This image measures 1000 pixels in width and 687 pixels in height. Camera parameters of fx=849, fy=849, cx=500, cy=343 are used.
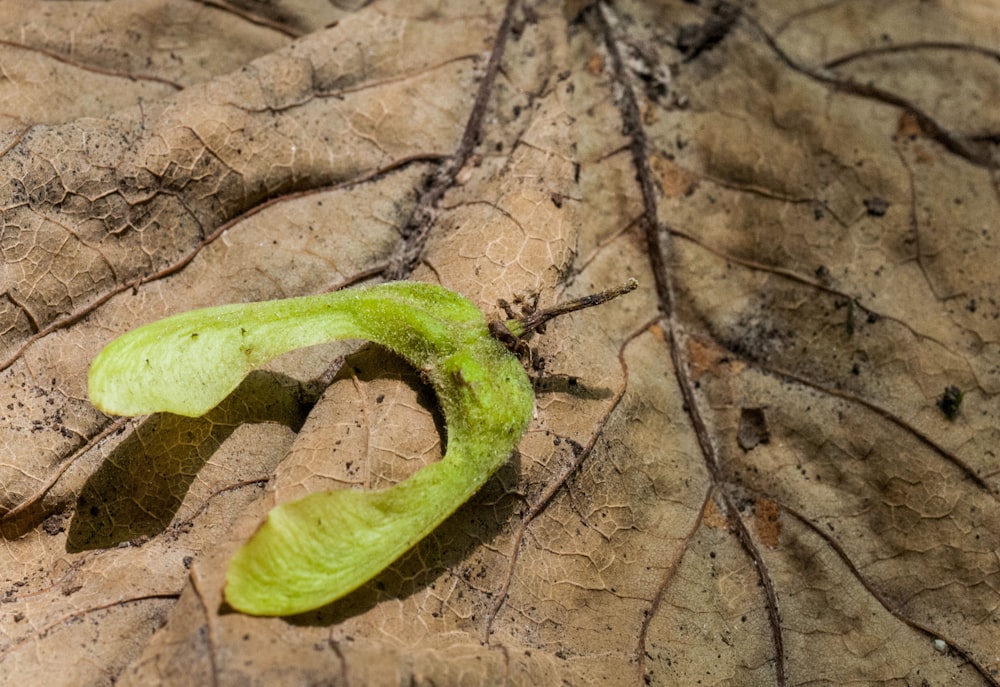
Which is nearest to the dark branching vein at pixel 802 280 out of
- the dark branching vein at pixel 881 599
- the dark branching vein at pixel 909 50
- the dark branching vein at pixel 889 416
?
the dark branching vein at pixel 889 416

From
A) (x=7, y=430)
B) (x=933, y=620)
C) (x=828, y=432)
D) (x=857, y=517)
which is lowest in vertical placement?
(x=7, y=430)

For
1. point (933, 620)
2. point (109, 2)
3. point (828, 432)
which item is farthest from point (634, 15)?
point (933, 620)

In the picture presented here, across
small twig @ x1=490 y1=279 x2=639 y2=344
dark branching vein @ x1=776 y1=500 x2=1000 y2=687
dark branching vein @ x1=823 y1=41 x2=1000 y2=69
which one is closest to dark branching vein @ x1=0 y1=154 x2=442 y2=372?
small twig @ x1=490 y1=279 x2=639 y2=344

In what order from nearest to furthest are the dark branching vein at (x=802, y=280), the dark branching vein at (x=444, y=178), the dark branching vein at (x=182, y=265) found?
the dark branching vein at (x=182, y=265)
the dark branching vein at (x=444, y=178)
the dark branching vein at (x=802, y=280)

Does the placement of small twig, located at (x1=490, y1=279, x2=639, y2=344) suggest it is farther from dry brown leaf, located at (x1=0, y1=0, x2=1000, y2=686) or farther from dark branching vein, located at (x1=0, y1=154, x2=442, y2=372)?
dark branching vein, located at (x1=0, y1=154, x2=442, y2=372)

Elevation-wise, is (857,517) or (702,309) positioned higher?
(702,309)

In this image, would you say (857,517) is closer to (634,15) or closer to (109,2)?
(634,15)

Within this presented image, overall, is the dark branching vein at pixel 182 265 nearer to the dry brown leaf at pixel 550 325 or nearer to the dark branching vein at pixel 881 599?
the dry brown leaf at pixel 550 325
